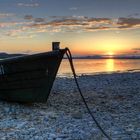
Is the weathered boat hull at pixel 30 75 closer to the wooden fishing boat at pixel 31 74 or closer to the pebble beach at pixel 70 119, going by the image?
the wooden fishing boat at pixel 31 74

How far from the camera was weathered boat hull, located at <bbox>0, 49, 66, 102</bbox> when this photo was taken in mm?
14211

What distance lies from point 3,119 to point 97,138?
3693 mm

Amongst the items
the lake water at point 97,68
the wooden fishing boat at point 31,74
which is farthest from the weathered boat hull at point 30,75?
the lake water at point 97,68

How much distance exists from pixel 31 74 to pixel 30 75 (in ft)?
0.19

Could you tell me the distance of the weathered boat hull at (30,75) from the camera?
46.6 feet

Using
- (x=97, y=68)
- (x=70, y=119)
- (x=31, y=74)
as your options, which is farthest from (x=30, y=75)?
(x=97, y=68)

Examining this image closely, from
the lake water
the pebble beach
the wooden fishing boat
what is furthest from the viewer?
the lake water

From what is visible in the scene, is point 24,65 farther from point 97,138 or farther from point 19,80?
point 97,138

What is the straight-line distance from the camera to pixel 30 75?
1455cm

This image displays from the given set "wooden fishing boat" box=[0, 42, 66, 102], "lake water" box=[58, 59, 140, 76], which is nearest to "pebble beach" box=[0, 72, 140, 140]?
"wooden fishing boat" box=[0, 42, 66, 102]

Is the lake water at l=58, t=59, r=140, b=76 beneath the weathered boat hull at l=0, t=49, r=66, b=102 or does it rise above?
beneath

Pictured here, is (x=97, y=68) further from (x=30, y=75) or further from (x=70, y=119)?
(x=70, y=119)

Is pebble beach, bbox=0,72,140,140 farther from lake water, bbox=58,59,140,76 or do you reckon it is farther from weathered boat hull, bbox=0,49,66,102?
lake water, bbox=58,59,140,76

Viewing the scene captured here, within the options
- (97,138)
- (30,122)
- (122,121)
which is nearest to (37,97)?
(30,122)
